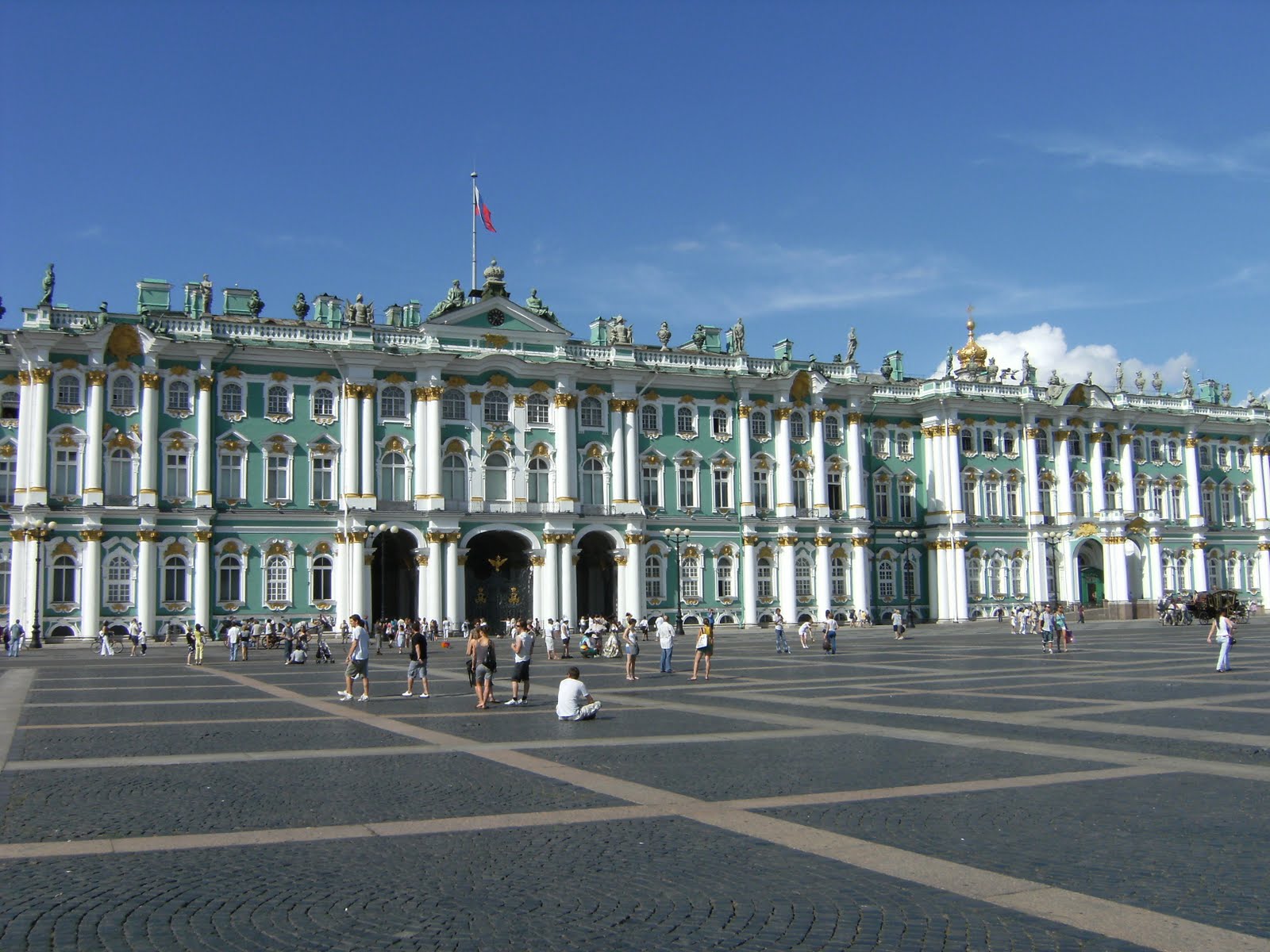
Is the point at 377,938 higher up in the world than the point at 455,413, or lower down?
lower down

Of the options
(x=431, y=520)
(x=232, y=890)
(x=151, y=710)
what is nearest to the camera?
(x=232, y=890)

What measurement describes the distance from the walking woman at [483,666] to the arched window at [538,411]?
41.1 metres

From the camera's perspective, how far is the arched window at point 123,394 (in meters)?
61.7

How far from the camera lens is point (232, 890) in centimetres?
1052

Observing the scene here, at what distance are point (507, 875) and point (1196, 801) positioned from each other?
824cm

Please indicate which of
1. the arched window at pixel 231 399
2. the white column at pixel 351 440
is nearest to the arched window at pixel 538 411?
the white column at pixel 351 440

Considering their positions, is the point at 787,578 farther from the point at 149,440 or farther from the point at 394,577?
the point at 149,440

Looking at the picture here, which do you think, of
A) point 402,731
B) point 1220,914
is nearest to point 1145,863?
point 1220,914

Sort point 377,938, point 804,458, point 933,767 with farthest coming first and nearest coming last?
point 804,458, point 933,767, point 377,938

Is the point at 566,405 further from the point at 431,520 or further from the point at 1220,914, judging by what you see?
the point at 1220,914

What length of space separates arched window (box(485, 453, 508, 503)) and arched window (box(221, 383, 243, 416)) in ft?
43.1

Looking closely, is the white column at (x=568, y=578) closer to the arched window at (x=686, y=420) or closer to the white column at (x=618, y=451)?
the white column at (x=618, y=451)

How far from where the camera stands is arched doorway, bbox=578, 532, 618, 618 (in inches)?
2795

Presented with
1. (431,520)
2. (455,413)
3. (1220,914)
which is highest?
(455,413)
